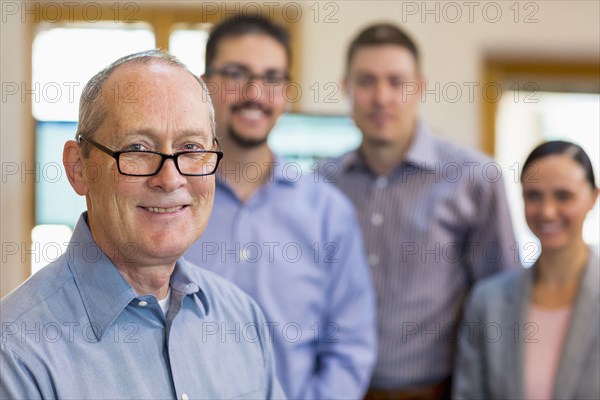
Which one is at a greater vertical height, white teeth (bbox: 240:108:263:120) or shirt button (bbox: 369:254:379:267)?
white teeth (bbox: 240:108:263:120)

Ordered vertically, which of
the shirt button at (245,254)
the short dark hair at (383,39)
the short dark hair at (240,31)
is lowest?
the shirt button at (245,254)

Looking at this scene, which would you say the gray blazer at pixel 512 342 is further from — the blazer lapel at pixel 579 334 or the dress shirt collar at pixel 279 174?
the dress shirt collar at pixel 279 174

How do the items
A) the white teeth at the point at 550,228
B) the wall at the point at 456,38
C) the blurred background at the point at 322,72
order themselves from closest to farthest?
the white teeth at the point at 550,228, the blurred background at the point at 322,72, the wall at the point at 456,38

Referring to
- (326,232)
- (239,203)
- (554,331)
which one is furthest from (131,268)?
(554,331)

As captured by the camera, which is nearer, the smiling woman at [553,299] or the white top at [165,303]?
the white top at [165,303]

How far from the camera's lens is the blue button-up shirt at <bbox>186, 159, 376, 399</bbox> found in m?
1.90

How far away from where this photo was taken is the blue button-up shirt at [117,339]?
3.52 feet

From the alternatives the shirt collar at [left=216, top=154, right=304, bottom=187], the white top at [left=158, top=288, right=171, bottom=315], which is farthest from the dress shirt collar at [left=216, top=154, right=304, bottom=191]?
the white top at [left=158, top=288, right=171, bottom=315]

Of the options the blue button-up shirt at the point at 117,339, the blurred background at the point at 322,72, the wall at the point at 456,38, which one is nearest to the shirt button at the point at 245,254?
the blue button-up shirt at the point at 117,339

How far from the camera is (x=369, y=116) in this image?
2385 millimetres

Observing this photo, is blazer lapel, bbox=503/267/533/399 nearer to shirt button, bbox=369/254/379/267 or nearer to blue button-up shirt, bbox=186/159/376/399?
blue button-up shirt, bbox=186/159/376/399

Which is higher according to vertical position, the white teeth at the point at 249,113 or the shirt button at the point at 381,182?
the white teeth at the point at 249,113

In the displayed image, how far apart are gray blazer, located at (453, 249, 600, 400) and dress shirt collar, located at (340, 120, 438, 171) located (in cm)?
48

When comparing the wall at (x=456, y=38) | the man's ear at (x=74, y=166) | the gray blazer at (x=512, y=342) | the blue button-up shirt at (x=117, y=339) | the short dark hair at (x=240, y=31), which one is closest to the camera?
the blue button-up shirt at (x=117, y=339)
